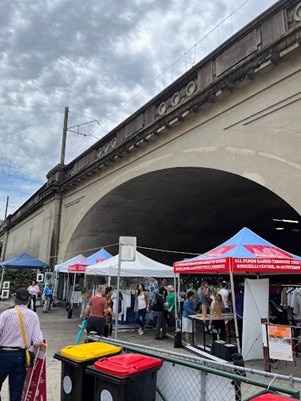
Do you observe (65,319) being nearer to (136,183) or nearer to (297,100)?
(136,183)

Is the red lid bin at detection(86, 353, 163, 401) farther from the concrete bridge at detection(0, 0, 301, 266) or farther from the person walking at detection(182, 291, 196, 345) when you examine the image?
the person walking at detection(182, 291, 196, 345)

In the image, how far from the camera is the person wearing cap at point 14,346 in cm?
424

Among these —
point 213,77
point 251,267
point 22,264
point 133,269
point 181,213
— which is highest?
point 213,77

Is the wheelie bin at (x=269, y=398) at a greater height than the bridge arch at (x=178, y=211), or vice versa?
the bridge arch at (x=178, y=211)

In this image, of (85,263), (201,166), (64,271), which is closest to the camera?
(201,166)

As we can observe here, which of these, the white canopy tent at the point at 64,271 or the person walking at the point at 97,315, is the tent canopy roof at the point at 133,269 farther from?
the white canopy tent at the point at 64,271

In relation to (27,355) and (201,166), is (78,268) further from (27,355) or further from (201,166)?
(27,355)

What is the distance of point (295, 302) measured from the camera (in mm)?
12617

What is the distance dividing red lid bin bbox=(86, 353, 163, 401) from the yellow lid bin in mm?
237

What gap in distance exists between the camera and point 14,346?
428 centimetres

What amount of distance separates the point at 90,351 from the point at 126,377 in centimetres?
86

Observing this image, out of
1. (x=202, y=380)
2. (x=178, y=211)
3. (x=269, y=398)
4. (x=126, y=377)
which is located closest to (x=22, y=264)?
(x=178, y=211)

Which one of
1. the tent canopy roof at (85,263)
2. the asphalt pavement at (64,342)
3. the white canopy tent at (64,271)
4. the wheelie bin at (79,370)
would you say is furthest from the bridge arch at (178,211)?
the wheelie bin at (79,370)

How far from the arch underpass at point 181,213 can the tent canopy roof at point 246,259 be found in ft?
12.7
